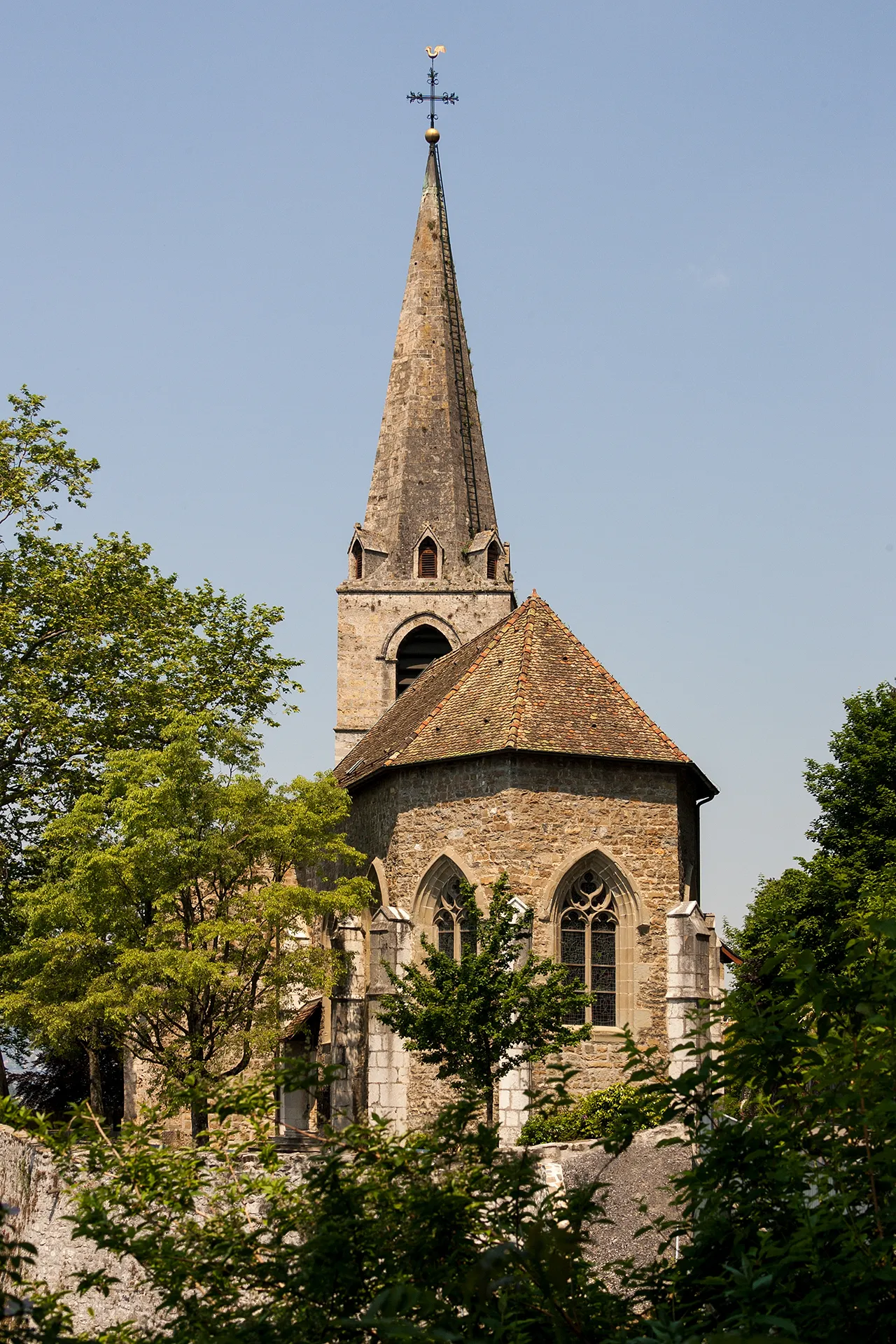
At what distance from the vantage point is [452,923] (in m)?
24.5

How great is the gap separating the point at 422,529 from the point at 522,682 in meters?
14.1

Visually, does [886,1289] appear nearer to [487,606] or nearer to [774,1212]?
[774,1212]

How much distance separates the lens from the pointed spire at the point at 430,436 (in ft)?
127

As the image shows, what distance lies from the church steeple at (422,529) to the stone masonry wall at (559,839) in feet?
41.4

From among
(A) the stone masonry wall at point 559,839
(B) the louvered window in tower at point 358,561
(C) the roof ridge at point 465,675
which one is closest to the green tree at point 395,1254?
(A) the stone masonry wall at point 559,839

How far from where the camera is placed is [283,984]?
2292cm

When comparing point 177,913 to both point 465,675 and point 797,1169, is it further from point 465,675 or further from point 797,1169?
point 797,1169

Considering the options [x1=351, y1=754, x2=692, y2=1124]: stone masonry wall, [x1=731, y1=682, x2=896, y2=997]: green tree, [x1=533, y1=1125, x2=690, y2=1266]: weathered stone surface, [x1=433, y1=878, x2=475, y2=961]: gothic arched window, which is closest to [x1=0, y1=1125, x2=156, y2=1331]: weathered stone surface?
[x1=533, y1=1125, x2=690, y2=1266]: weathered stone surface

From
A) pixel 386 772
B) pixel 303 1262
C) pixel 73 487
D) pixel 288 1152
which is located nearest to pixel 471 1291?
pixel 303 1262

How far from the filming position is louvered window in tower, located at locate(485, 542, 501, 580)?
126ft

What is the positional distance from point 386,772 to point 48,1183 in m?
11.1

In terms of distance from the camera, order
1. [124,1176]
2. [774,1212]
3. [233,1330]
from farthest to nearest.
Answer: [124,1176] < [774,1212] < [233,1330]

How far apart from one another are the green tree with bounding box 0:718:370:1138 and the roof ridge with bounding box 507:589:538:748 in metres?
3.22

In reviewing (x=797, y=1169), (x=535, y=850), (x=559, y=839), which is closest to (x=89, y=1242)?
(x=797, y=1169)
